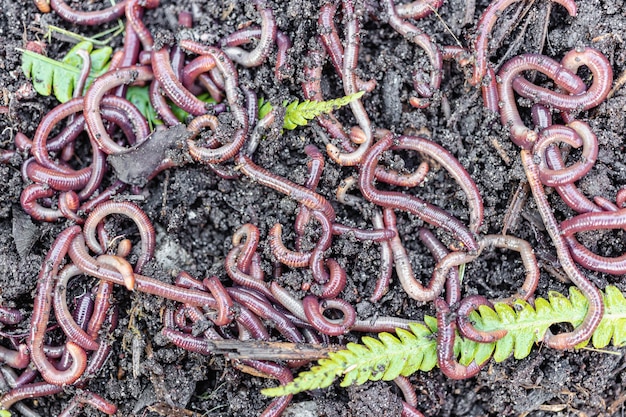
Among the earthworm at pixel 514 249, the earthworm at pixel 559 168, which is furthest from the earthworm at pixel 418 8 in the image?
the earthworm at pixel 514 249

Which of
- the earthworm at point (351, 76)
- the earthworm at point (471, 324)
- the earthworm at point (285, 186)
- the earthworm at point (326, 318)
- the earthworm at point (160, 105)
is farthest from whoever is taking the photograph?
the earthworm at point (160, 105)

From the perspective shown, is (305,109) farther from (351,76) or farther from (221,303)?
(221,303)

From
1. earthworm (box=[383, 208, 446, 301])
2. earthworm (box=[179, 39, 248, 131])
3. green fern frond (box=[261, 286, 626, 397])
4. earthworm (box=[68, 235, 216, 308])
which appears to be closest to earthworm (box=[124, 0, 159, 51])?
earthworm (box=[179, 39, 248, 131])

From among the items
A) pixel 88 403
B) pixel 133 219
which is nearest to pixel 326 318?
pixel 133 219

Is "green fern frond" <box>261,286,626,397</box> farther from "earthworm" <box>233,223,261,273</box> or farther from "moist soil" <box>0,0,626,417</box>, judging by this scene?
"earthworm" <box>233,223,261,273</box>

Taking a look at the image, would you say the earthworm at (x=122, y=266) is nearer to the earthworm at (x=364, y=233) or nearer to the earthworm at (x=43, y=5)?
the earthworm at (x=364, y=233)

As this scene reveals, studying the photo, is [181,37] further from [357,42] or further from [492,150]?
[492,150]
